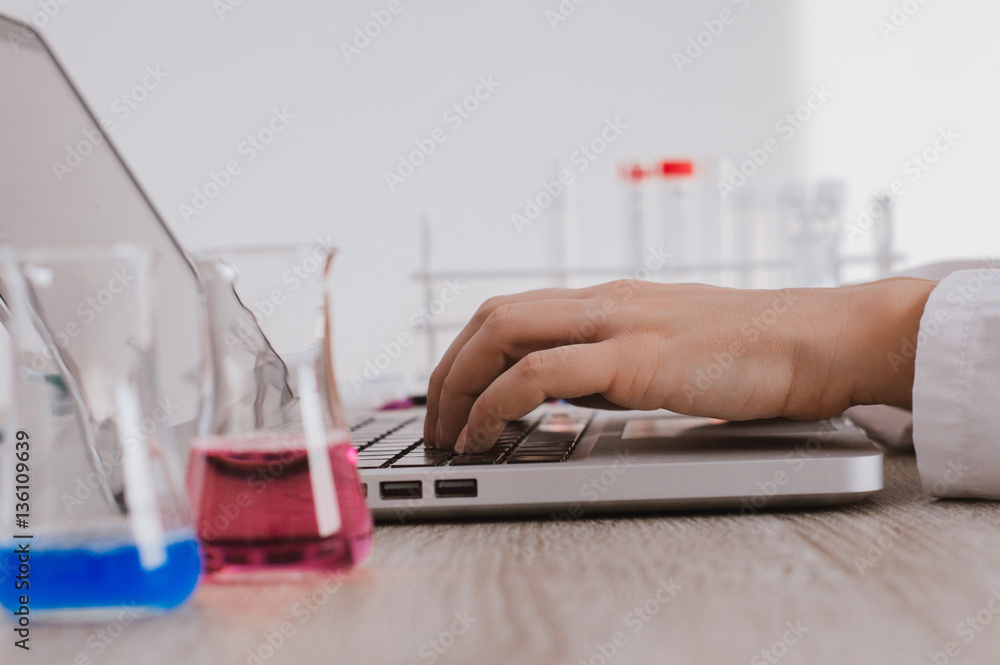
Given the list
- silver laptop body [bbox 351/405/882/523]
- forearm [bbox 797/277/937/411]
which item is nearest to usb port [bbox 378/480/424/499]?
silver laptop body [bbox 351/405/882/523]

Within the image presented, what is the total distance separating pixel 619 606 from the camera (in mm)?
226

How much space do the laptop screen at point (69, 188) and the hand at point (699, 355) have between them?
190 millimetres

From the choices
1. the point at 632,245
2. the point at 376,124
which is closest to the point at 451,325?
the point at 632,245

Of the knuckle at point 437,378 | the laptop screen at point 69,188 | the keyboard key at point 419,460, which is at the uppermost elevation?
the laptop screen at point 69,188

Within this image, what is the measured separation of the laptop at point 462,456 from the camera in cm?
33

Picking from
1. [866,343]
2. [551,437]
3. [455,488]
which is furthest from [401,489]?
[866,343]

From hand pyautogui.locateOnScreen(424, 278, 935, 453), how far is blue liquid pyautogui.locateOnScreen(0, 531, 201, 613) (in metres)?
0.20

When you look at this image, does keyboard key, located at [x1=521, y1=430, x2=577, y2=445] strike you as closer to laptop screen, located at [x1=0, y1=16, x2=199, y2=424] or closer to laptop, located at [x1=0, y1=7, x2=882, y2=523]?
laptop, located at [x1=0, y1=7, x2=882, y2=523]

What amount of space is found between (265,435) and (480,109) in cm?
240

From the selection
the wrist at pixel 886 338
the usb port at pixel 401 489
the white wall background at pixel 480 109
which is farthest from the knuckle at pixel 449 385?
the white wall background at pixel 480 109

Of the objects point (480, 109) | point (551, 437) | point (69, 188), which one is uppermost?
point (480, 109)

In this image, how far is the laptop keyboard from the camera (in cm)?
38

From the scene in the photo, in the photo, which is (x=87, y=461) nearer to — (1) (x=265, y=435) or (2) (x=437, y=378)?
(1) (x=265, y=435)

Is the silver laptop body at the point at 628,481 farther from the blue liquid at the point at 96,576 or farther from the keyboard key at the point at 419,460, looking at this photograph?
the blue liquid at the point at 96,576
